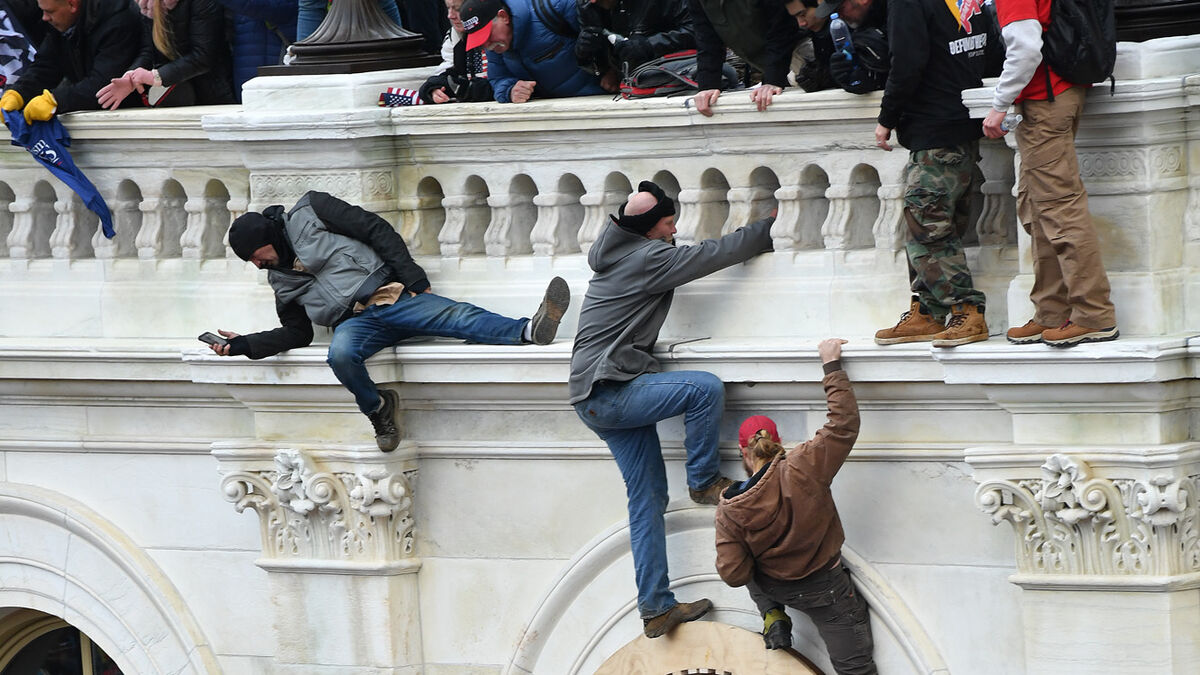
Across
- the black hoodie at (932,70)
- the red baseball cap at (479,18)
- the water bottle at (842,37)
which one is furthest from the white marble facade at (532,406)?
the red baseball cap at (479,18)

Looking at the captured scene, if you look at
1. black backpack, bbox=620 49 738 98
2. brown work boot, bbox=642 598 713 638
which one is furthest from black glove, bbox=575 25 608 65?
brown work boot, bbox=642 598 713 638

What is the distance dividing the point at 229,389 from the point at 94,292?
125 cm

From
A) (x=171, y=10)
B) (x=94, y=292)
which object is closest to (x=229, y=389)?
(x=94, y=292)

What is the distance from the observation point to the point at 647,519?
1321 centimetres

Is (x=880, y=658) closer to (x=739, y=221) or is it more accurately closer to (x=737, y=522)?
(x=737, y=522)

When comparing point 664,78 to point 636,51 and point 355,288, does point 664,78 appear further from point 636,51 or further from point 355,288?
point 355,288

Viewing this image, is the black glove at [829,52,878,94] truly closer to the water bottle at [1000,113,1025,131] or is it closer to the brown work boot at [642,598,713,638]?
the water bottle at [1000,113,1025,131]

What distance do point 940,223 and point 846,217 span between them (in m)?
0.62

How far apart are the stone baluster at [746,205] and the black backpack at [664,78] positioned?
0.57 metres

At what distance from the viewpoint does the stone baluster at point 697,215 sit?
13250 millimetres

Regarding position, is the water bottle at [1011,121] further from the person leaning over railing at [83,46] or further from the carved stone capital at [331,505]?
the person leaning over railing at [83,46]

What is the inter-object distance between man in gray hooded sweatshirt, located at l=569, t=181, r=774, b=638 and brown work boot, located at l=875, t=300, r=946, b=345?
791 mm

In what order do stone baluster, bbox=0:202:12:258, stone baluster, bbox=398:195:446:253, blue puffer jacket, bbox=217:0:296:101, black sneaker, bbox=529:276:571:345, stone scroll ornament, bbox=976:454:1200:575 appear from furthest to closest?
blue puffer jacket, bbox=217:0:296:101, stone baluster, bbox=0:202:12:258, stone baluster, bbox=398:195:446:253, black sneaker, bbox=529:276:571:345, stone scroll ornament, bbox=976:454:1200:575

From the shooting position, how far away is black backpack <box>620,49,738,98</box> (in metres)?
13.5
